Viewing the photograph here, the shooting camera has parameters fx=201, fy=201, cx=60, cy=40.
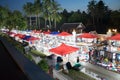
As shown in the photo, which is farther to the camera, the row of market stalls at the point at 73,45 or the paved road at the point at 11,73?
the row of market stalls at the point at 73,45

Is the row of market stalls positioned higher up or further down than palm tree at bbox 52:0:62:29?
further down

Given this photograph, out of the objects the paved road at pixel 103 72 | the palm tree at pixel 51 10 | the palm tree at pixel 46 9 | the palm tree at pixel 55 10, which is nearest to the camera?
the paved road at pixel 103 72

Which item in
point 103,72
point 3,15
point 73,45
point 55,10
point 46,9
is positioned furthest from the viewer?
point 3,15

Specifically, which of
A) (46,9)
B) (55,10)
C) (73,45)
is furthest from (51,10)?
(73,45)

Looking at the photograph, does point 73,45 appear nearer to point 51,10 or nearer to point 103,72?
point 51,10

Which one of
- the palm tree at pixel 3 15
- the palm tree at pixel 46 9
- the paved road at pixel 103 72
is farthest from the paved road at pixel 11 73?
the palm tree at pixel 3 15

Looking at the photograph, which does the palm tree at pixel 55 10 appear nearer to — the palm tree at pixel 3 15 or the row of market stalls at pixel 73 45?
the row of market stalls at pixel 73 45

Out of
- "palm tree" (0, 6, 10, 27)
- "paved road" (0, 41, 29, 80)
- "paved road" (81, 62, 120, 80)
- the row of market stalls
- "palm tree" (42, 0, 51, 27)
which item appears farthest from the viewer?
"palm tree" (0, 6, 10, 27)

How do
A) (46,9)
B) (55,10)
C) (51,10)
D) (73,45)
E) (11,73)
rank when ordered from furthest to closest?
(46,9), (51,10), (55,10), (73,45), (11,73)

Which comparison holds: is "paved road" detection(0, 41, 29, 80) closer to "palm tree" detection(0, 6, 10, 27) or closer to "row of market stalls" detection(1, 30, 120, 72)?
"row of market stalls" detection(1, 30, 120, 72)

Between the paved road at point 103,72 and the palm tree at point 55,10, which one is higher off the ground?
the palm tree at point 55,10

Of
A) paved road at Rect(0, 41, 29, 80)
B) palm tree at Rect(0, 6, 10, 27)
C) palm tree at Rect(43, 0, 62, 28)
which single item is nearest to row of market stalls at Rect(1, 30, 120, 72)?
palm tree at Rect(43, 0, 62, 28)

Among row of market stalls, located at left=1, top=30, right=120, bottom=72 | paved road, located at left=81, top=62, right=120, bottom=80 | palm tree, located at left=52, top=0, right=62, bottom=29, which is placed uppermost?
palm tree, located at left=52, top=0, right=62, bottom=29

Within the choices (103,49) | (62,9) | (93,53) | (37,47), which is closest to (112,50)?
(103,49)
